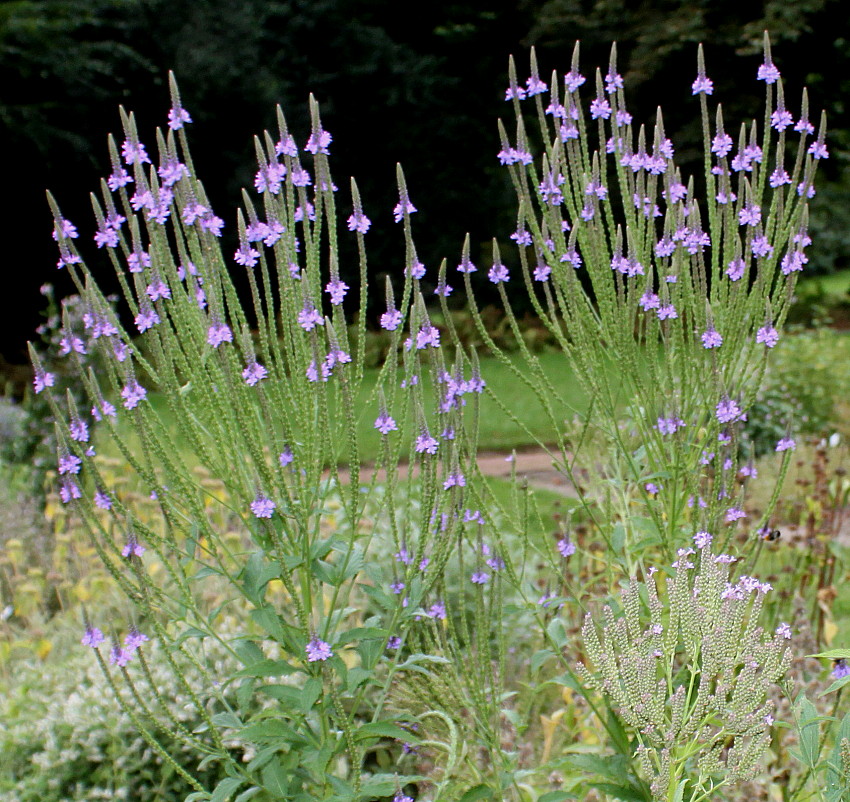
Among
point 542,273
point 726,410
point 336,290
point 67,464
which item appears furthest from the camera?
point 542,273

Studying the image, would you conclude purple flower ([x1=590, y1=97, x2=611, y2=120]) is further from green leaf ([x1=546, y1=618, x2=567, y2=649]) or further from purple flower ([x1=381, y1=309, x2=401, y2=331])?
green leaf ([x1=546, y1=618, x2=567, y2=649])

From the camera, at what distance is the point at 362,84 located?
15961 mm

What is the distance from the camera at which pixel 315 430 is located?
2.38 meters

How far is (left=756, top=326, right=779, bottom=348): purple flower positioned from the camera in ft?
8.56

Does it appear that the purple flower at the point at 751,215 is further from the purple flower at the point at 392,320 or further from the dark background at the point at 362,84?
the dark background at the point at 362,84

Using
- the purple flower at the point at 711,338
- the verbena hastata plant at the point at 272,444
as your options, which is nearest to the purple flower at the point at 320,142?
the verbena hastata plant at the point at 272,444

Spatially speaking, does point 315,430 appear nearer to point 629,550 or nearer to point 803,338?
point 629,550

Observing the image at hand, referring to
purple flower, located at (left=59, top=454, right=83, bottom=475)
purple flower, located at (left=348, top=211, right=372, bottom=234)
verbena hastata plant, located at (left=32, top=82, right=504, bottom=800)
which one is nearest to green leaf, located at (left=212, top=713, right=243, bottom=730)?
verbena hastata plant, located at (left=32, top=82, right=504, bottom=800)

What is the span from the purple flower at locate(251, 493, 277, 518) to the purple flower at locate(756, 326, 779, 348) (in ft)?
4.35

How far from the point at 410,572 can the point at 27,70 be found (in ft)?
40.3

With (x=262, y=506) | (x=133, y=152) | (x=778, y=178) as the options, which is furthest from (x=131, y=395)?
(x=778, y=178)

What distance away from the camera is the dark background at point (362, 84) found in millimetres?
13344

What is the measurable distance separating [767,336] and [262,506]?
1365 mm

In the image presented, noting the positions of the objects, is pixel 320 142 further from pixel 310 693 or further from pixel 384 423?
pixel 310 693
